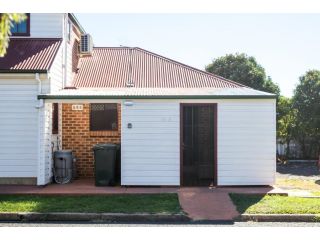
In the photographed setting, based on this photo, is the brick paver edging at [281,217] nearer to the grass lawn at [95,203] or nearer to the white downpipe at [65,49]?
the grass lawn at [95,203]

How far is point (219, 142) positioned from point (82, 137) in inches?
181

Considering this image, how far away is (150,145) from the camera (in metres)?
11.7

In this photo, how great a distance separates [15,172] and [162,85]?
5903 mm

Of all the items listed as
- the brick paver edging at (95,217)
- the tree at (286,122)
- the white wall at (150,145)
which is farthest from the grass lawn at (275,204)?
the tree at (286,122)

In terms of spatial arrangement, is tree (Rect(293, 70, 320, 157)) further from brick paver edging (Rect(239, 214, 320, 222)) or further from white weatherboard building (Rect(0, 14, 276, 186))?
brick paver edging (Rect(239, 214, 320, 222))

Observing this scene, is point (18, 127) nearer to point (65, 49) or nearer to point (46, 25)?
point (65, 49)

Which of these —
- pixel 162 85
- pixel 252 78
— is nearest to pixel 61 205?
pixel 162 85

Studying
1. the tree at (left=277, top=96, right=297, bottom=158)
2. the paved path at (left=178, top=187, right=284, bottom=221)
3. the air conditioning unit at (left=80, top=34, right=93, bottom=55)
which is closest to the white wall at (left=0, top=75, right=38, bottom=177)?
the paved path at (left=178, top=187, right=284, bottom=221)

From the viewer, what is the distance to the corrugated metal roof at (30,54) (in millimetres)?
11788

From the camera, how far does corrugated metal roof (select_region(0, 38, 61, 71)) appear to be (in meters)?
11.8

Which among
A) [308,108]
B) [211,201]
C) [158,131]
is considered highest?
[308,108]

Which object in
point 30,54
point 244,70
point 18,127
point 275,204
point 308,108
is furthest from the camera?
point 244,70

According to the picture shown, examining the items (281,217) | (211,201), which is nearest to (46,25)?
(211,201)

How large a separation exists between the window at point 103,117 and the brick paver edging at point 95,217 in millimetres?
5682
